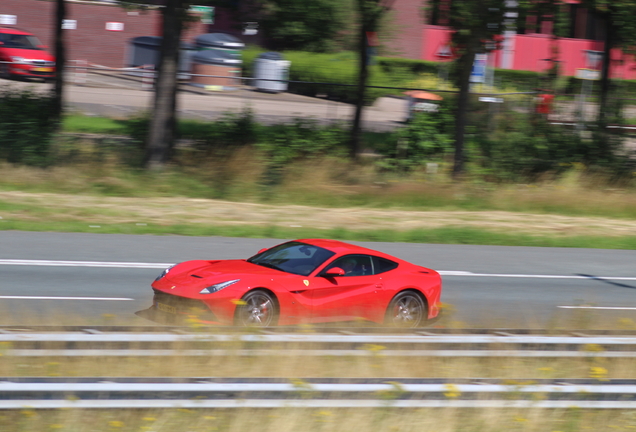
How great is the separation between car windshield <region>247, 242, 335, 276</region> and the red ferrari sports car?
0.01m

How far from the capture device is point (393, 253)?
48.1 ft

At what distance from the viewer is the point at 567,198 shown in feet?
70.7

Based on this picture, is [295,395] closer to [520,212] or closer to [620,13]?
[520,212]

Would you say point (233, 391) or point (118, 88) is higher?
point (118, 88)

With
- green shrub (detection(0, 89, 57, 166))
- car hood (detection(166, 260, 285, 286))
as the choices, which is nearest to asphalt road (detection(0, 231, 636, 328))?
car hood (detection(166, 260, 285, 286))

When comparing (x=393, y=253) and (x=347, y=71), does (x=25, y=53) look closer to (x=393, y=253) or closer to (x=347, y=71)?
(x=347, y=71)

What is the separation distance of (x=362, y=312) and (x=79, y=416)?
14.6 ft

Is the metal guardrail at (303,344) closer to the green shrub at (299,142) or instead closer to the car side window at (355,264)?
the car side window at (355,264)

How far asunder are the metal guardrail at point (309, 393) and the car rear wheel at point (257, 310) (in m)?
2.65

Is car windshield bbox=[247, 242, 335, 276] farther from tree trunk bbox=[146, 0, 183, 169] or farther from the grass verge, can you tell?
tree trunk bbox=[146, 0, 183, 169]

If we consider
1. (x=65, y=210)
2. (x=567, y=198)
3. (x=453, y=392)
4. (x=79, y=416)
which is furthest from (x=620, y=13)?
(x=79, y=416)

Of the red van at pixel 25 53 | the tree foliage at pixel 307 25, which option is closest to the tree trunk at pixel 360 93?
the tree foliage at pixel 307 25

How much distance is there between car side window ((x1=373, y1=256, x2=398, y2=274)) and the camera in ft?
31.1

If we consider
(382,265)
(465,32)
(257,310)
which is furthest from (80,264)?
(465,32)
